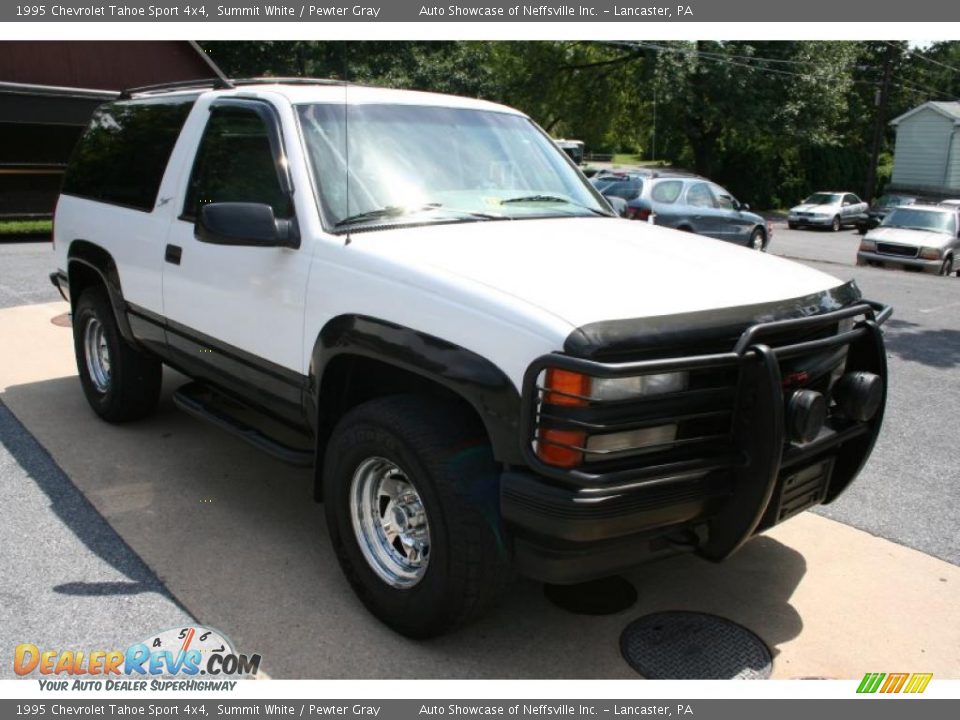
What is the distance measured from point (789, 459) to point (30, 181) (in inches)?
818

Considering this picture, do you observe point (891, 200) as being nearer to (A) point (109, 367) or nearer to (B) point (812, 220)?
(B) point (812, 220)

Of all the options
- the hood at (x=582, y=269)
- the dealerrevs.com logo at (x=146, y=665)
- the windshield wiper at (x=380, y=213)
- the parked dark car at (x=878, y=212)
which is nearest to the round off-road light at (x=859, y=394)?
the hood at (x=582, y=269)

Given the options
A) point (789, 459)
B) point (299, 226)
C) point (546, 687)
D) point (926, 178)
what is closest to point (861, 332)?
point (789, 459)

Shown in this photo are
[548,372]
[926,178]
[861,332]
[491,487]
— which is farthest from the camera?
[926,178]

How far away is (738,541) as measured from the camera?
2.98 meters

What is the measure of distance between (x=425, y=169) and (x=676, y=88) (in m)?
A: 34.2

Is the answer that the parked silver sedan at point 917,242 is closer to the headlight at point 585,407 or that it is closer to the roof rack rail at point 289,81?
the roof rack rail at point 289,81

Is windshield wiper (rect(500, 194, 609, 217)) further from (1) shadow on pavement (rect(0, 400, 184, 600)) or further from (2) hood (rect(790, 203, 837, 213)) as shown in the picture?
(2) hood (rect(790, 203, 837, 213))

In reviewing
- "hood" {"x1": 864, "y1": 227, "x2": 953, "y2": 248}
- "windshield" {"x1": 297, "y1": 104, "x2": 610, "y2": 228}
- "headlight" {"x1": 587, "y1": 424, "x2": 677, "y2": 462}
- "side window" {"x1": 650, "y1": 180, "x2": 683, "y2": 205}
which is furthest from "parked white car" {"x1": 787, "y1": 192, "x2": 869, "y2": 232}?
"headlight" {"x1": 587, "y1": 424, "x2": 677, "y2": 462}

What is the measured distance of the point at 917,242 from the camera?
57.4 feet

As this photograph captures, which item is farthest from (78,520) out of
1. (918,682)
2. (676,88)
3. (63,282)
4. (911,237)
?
(676,88)

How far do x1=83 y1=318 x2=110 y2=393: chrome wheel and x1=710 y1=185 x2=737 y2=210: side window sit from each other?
13908 mm

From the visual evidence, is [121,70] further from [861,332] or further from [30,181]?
[861,332]

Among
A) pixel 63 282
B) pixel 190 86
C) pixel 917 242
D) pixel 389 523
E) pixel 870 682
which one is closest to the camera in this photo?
pixel 870 682
